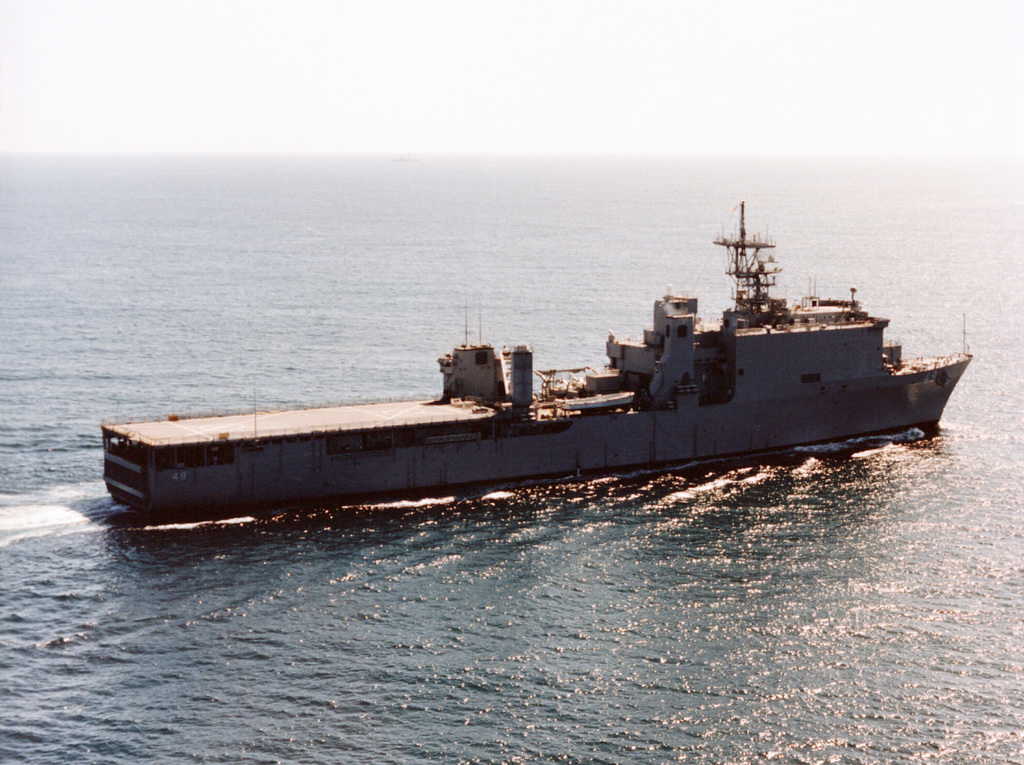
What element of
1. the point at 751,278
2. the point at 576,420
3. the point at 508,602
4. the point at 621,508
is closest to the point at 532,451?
the point at 576,420

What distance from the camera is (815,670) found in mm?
40219

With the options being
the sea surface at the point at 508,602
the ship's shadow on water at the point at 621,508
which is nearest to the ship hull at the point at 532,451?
the ship's shadow on water at the point at 621,508

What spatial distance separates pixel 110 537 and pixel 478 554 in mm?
17566

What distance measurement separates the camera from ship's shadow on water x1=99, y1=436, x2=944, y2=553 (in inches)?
2090

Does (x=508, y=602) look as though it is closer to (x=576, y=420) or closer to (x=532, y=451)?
(x=532, y=451)

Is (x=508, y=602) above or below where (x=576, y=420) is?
below

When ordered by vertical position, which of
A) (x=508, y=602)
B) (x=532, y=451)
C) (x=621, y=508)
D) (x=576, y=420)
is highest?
(x=576, y=420)

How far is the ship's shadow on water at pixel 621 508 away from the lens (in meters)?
53.1

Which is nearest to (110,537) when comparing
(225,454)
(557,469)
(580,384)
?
(225,454)

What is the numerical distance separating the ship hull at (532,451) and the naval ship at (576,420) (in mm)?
76

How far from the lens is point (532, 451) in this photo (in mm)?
62469

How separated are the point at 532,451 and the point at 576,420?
3.21m

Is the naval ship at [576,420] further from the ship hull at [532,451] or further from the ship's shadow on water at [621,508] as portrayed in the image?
the ship's shadow on water at [621,508]

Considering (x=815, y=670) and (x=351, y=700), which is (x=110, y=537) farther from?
(x=815, y=670)
